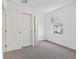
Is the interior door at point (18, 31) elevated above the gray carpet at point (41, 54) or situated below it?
above

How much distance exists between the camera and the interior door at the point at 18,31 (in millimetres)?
3443

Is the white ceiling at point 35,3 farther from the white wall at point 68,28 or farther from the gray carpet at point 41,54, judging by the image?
the gray carpet at point 41,54

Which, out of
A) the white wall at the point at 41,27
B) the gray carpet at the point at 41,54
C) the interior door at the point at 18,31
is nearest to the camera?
the gray carpet at the point at 41,54

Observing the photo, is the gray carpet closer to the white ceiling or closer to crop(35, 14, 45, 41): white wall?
the white ceiling

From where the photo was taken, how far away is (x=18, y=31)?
3877 mm

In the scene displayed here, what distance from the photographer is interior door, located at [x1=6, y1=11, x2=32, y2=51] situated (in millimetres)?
3443

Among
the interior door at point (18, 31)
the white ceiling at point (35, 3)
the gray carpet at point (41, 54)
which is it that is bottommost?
the gray carpet at point (41, 54)

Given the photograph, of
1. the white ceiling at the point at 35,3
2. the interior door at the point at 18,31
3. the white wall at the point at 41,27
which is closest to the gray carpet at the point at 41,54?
the interior door at the point at 18,31

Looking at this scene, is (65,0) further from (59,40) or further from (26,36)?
(26,36)

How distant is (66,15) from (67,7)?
42 centimetres

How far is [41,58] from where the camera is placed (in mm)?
2645

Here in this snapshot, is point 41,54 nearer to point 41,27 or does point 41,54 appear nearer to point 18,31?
point 18,31

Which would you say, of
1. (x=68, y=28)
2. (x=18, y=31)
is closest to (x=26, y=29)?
(x=18, y=31)

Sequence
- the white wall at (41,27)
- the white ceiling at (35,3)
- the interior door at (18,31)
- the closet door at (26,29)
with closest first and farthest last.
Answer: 1. the white ceiling at (35,3)
2. the interior door at (18,31)
3. the closet door at (26,29)
4. the white wall at (41,27)
